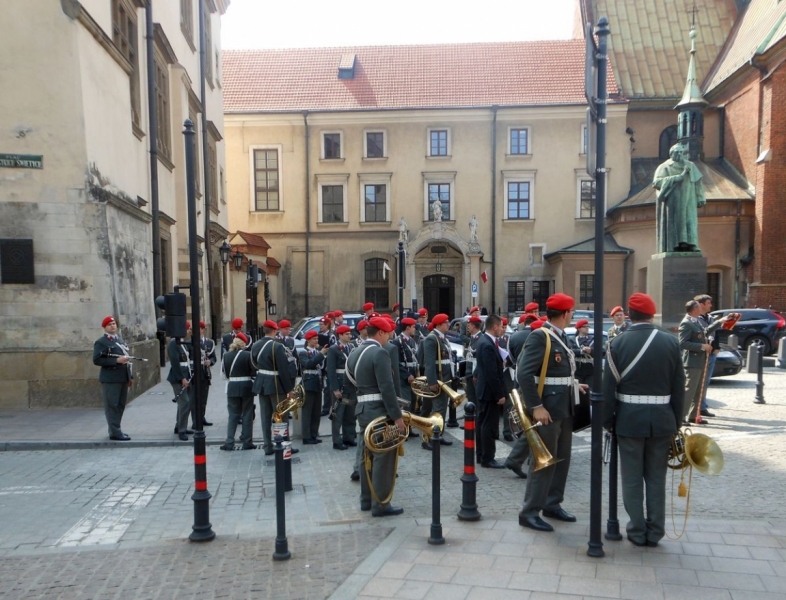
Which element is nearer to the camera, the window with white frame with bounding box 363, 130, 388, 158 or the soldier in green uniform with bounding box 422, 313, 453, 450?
the soldier in green uniform with bounding box 422, 313, 453, 450

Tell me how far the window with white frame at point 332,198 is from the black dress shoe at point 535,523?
2969 centimetres

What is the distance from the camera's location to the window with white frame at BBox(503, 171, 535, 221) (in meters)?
33.5

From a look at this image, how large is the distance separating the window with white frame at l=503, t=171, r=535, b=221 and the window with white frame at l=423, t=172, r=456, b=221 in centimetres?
289

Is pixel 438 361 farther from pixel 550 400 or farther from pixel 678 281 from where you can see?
pixel 678 281

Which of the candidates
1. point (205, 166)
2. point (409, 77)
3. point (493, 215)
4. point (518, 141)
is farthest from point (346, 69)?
point (205, 166)

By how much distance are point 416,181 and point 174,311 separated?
28.5 metres

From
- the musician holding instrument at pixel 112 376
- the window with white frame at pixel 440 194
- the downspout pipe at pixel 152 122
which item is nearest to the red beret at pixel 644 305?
the musician holding instrument at pixel 112 376

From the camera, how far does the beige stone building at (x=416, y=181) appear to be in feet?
109

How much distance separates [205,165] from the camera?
883 inches

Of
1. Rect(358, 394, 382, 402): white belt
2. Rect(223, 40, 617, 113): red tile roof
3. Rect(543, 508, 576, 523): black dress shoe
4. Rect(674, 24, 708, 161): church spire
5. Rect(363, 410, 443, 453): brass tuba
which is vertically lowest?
Rect(543, 508, 576, 523): black dress shoe

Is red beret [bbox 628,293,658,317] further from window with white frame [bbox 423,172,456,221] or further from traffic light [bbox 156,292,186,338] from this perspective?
window with white frame [bbox 423,172,456,221]

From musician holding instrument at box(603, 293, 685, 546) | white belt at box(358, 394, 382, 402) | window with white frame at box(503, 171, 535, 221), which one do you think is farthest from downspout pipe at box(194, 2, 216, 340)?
musician holding instrument at box(603, 293, 685, 546)

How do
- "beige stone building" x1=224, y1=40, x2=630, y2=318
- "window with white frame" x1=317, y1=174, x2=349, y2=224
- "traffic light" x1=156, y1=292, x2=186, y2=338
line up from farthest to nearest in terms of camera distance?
"window with white frame" x1=317, y1=174, x2=349, y2=224, "beige stone building" x1=224, y1=40, x2=630, y2=318, "traffic light" x1=156, y1=292, x2=186, y2=338

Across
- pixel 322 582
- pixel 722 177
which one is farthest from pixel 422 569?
pixel 722 177
